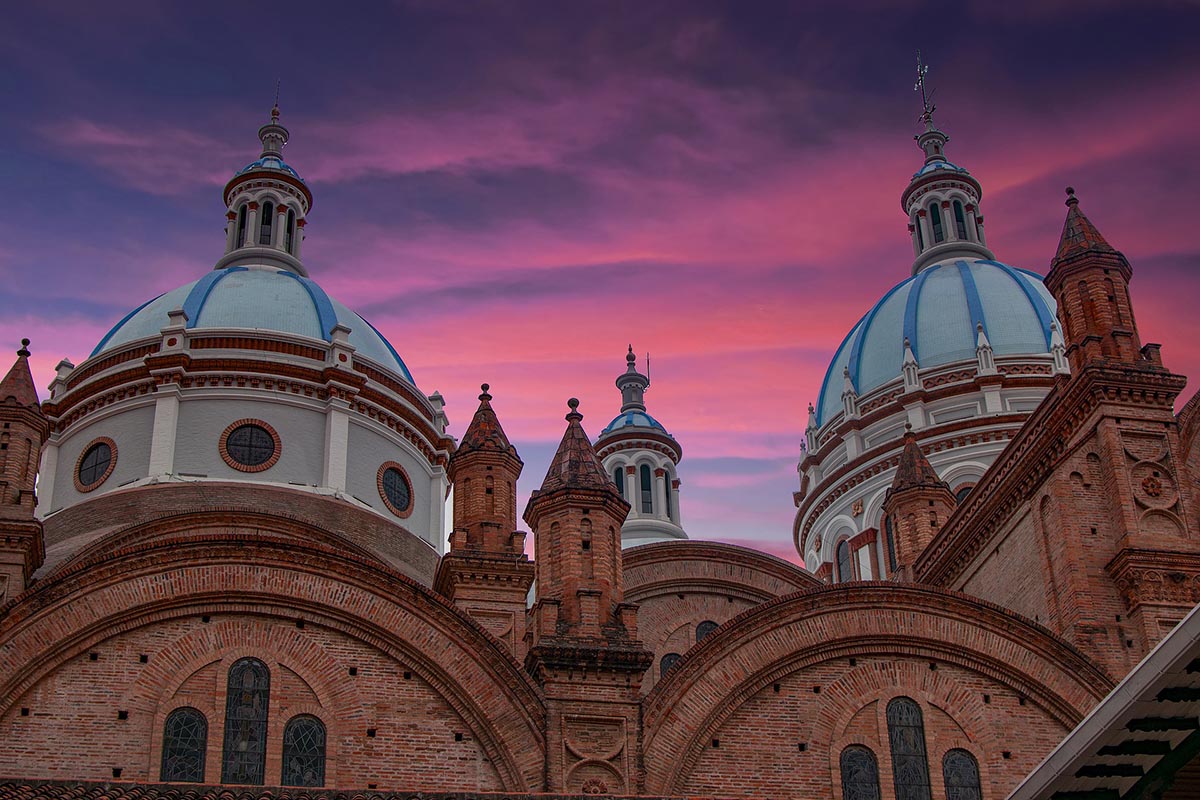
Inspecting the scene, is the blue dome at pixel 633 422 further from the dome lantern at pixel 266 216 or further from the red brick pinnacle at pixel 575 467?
the red brick pinnacle at pixel 575 467

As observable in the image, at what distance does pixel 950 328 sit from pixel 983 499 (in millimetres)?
18282

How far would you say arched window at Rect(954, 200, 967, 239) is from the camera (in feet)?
180

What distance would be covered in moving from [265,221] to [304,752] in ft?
92.0

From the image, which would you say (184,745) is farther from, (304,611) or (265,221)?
(265,221)

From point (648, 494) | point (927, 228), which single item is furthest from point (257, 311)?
point (927, 228)

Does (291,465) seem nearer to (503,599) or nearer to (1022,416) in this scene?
(503,599)

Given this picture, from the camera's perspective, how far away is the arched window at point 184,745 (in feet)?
73.9

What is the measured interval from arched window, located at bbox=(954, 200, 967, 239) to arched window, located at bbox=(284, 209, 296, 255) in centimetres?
2398

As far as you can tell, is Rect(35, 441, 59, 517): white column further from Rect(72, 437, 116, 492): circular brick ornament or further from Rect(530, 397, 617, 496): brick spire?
Rect(530, 397, 617, 496): brick spire

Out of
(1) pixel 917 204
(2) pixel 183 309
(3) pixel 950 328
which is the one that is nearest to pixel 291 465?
(2) pixel 183 309

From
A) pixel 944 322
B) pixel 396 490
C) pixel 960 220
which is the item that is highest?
pixel 960 220

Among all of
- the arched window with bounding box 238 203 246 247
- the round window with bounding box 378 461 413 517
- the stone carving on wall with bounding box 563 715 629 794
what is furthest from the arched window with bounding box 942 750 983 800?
the arched window with bounding box 238 203 246 247

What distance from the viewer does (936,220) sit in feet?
182

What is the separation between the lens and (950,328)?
1905 inches
